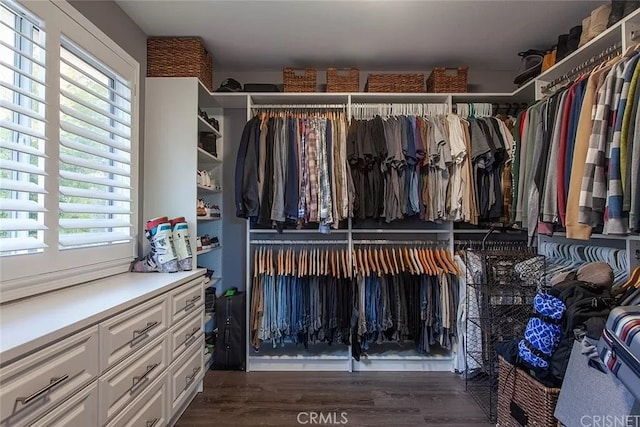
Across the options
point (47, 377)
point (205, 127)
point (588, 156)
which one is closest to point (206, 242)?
point (205, 127)

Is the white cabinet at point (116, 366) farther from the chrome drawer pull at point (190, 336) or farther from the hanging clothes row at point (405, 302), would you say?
the hanging clothes row at point (405, 302)

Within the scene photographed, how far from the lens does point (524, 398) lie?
1.61 m

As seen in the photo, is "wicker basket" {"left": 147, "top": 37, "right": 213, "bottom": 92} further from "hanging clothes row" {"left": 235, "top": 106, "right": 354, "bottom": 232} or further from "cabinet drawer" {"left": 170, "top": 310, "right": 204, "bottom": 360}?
"cabinet drawer" {"left": 170, "top": 310, "right": 204, "bottom": 360}

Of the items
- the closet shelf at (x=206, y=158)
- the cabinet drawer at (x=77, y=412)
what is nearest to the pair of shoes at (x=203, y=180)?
the closet shelf at (x=206, y=158)

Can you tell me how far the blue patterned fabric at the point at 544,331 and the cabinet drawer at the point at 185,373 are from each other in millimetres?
1792

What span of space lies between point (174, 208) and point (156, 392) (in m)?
1.16

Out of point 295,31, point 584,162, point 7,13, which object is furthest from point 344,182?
point 7,13

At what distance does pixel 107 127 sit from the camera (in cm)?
192

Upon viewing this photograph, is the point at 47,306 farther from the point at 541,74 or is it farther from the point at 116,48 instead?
the point at 541,74

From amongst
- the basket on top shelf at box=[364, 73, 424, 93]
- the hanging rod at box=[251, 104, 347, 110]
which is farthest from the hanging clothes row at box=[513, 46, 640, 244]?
the hanging rod at box=[251, 104, 347, 110]

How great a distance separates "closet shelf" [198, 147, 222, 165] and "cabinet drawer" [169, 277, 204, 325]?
3.09 ft

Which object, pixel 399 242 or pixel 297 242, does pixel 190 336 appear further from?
pixel 399 242

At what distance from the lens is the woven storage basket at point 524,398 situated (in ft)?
4.75

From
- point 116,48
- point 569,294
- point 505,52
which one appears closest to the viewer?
point 569,294
